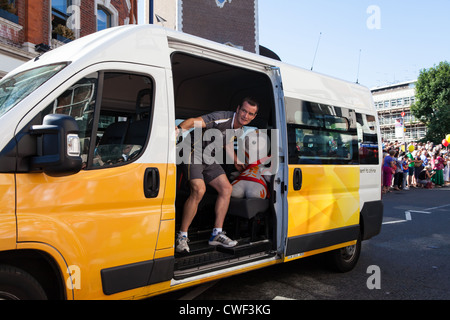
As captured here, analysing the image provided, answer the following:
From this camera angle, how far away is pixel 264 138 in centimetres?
462

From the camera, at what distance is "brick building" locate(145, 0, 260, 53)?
116ft

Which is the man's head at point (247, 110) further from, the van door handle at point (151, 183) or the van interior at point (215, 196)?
the van door handle at point (151, 183)

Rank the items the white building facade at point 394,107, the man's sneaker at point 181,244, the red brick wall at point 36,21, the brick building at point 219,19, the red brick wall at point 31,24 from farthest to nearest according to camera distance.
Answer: the white building facade at point 394,107, the brick building at point 219,19, the red brick wall at point 36,21, the red brick wall at point 31,24, the man's sneaker at point 181,244

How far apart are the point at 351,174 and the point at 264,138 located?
1.39 meters

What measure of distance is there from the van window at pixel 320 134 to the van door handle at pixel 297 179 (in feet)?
0.34

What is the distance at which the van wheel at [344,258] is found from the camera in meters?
5.14

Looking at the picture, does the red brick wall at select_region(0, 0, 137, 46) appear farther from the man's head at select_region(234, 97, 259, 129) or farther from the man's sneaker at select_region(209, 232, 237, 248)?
the man's sneaker at select_region(209, 232, 237, 248)

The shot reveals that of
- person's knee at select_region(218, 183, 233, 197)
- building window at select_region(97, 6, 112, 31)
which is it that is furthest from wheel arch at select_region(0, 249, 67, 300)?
building window at select_region(97, 6, 112, 31)

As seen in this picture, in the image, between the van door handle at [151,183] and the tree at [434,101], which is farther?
the tree at [434,101]

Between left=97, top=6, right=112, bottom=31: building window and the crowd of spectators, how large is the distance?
12815 millimetres

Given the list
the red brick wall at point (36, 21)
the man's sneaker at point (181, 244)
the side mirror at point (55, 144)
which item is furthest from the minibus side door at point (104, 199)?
the red brick wall at point (36, 21)

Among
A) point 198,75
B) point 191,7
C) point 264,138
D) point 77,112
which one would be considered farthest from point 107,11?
point 191,7
